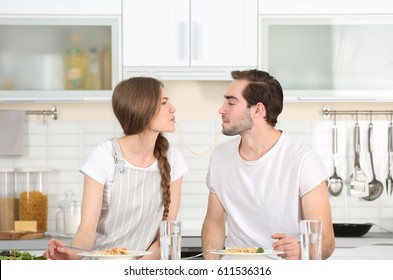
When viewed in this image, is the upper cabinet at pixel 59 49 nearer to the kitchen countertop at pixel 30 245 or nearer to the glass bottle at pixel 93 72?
the glass bottle at pixel 93 72

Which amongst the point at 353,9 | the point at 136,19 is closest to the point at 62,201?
the point at 136,19

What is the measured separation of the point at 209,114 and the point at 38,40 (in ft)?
3.27

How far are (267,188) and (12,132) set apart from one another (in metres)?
1.89

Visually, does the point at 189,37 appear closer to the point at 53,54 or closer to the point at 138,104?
the point at 53,54

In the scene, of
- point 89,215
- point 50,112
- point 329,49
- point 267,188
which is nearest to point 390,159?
point 329,49

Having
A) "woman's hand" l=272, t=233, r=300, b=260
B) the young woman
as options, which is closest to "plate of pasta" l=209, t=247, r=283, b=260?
"woman's hand" l=272, t=233, r=300, b=260

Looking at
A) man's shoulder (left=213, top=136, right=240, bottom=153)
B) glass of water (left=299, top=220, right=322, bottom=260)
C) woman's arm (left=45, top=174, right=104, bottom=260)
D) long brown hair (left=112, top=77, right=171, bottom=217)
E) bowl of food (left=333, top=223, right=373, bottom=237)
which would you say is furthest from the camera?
bowl of food (left=333, top=223, right=373, bottom=237)

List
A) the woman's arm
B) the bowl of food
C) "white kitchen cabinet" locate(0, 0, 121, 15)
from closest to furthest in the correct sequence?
the woman's arm < the bowl of food < "white kitchen cabinet" locate(0, 0, 121, 15)

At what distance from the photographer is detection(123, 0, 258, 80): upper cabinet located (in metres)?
4.16

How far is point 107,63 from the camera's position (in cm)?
420

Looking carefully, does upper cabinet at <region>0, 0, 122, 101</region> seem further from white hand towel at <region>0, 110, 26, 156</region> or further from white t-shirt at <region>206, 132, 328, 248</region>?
white t-shirt at <region>206, 132, 328, 248</region>

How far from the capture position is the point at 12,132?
4.35 metres

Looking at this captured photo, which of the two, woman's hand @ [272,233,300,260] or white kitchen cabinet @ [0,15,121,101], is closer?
woman's hand @ [272,233,300,260]

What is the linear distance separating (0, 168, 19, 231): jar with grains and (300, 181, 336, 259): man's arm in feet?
6.32
